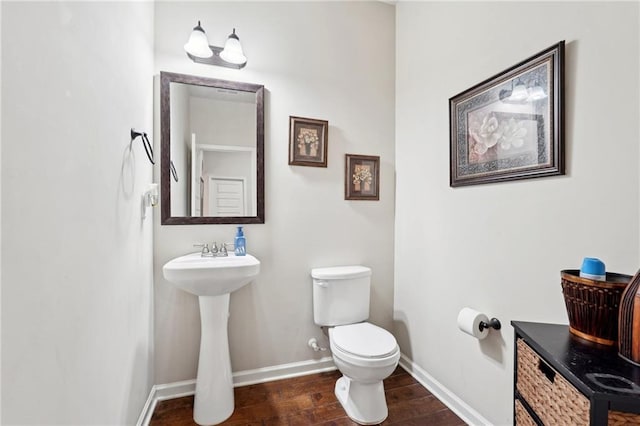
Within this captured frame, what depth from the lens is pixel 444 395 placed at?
68.2 inches

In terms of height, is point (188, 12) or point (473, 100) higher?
point (188, 12)

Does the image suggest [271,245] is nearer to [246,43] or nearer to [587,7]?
[246,43]

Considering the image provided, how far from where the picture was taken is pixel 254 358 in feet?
6.40

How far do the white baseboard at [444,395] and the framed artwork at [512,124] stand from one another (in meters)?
1.22

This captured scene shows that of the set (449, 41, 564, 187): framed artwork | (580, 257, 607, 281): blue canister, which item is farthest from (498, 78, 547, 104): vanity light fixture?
(580, 257, 607, 281): blue canister

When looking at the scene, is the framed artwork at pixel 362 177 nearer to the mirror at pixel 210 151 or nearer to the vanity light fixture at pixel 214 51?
the mirror at pixel 210 151

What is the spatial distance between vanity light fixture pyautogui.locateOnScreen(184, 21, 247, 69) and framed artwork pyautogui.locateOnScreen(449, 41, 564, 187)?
4.42ft

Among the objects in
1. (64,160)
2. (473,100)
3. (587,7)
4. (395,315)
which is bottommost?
(395,315)

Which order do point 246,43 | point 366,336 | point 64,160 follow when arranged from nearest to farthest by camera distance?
point 64,160, point 366,336, point 246,43

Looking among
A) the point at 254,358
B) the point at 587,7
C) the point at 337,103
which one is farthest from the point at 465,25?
the point at 254,358

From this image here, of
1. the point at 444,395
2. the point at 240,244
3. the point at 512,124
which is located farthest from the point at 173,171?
the point at 444,395

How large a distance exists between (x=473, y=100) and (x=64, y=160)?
1.76 metres

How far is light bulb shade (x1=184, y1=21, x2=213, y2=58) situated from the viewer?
1.69 metres

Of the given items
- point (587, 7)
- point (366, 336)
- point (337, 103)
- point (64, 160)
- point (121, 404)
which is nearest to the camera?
point (64, 160)
